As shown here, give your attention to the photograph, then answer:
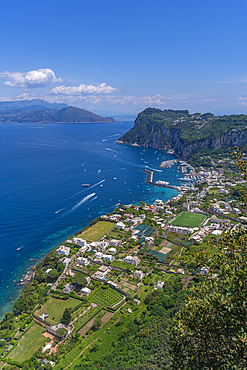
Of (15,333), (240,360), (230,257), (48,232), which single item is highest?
(230,257)

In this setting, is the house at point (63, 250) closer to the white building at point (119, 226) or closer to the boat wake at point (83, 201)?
the white building at point (119, 226)

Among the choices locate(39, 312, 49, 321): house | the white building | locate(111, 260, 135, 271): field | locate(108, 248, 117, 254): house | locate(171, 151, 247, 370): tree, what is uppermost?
locate(171, 151, 247, 370): tree

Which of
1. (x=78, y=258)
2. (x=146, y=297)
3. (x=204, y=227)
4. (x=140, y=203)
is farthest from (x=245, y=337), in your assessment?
(x=140, y=203)

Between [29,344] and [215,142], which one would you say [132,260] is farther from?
[215,142]

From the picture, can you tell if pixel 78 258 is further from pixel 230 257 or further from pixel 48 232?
pixel 230 257

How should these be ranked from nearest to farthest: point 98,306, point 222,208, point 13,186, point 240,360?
point 240,360, point 98,306, point 222,208, point 13,186

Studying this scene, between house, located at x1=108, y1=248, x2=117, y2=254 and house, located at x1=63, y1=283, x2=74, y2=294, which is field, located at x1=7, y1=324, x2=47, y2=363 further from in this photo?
house, located at x1=108, y1=248, x2=117, y2=254

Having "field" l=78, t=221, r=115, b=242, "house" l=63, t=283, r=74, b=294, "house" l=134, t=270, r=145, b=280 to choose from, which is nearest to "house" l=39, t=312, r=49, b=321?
"house" l=63, t=283, r=74, b=294
